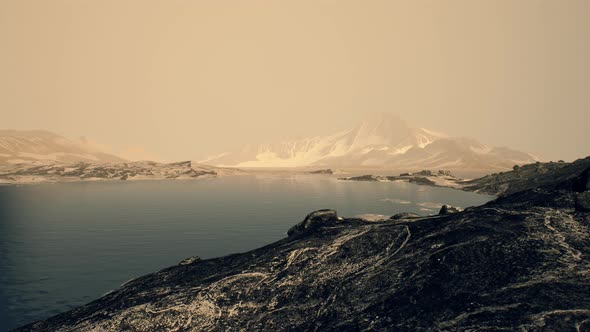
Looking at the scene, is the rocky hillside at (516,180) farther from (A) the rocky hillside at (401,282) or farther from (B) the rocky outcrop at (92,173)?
(B) the rocky outcrop at (92,173)

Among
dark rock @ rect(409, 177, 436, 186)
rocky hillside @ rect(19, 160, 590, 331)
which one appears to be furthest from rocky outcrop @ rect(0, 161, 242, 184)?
rocky hillside @ rect(19, 160, 590, 331)

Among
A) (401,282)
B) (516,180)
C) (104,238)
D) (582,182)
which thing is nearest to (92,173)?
(104,238)

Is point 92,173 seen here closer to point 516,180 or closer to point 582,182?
point 516,180

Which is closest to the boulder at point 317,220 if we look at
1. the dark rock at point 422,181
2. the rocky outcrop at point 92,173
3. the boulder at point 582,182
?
the boulder at point 582,182

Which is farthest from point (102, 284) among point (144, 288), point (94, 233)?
point (94, 233)

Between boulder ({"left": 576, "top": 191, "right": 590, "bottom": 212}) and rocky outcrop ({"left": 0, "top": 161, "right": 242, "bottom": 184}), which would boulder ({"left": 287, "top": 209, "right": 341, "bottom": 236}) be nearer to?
boulder ({"left": 576, "top": 191, "right": 590, "bottom": 212})

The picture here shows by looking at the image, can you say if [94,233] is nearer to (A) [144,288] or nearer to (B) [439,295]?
(A) [144,288]
